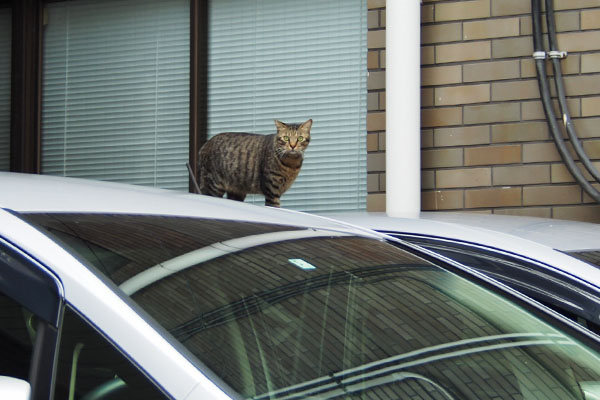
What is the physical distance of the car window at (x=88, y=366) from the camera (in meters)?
1.55

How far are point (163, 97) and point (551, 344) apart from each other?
5.48 meters

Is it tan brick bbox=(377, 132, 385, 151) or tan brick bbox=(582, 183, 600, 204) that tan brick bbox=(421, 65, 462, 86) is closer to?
tan brick bbox=(377, 132, 385, 151)

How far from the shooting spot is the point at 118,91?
7480 mm

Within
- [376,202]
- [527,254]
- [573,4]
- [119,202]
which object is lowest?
[527,254]

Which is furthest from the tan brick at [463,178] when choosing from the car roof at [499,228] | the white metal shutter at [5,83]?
the white metal shutter at [5,83]

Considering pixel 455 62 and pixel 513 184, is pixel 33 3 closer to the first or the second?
pixel 455 62

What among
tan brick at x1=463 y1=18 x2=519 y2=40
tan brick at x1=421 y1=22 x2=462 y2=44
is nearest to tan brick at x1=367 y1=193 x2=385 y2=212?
tan brick at x1=421 y1=22 x2=462 y2=44

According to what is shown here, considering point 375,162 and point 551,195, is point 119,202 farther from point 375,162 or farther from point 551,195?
point 375,162

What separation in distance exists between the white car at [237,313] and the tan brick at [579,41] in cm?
398

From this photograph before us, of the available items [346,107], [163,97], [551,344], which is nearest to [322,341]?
[551,344]

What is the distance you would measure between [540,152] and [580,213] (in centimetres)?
42

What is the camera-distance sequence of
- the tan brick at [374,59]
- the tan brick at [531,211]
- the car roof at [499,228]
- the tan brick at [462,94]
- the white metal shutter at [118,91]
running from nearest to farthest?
1. the car roof at [499,228]
2. the tan brick at [531,211]
3. the tan brick at [462,94]
4. the tan brick at [374,59]
5. the white metal shutter at [118,91]

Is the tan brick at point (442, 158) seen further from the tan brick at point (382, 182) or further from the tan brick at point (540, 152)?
the tan brick at point (540, 152)

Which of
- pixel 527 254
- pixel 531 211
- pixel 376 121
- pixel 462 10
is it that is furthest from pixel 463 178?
pixel 527 254
